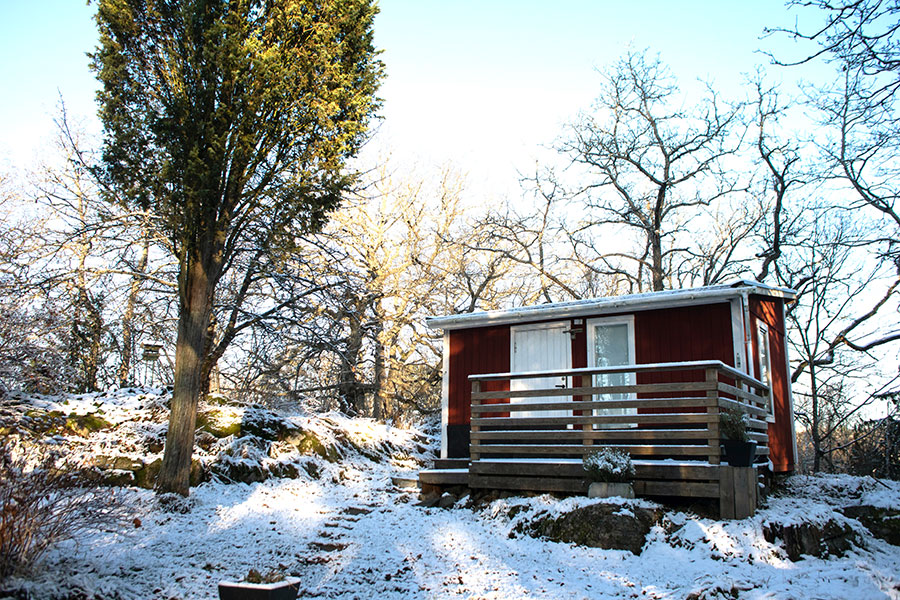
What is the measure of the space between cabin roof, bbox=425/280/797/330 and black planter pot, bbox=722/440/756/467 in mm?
2926

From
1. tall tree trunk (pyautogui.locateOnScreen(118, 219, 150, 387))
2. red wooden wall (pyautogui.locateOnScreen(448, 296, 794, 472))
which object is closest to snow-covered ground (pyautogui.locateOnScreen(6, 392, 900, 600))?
red wooden wall (pyautogui.locateOnScreen(448, 296, 794, 472))

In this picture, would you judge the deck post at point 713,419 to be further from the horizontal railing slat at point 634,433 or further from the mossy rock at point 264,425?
the mossy rock at point 264,425

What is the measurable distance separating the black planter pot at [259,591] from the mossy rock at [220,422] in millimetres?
6427

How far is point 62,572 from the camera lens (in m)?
5.06

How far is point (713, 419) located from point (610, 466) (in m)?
1.41

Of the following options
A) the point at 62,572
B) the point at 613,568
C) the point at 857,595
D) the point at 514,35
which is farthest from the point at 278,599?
the point at 514,35

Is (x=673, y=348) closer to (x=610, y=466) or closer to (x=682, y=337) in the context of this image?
(x=682, y=337)

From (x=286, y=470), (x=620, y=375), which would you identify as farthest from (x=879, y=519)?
(x=286, y=470)

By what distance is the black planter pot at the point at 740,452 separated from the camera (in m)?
7.32

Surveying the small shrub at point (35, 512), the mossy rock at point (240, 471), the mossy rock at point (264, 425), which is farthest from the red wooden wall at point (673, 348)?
the small shrub at point (35, 512)

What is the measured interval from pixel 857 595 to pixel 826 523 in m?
2.29

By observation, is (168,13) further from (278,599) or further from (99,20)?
(278,599)

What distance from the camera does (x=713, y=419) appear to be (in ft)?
24.4

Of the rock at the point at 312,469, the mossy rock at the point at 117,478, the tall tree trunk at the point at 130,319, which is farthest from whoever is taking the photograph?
the rock at the point at 312,469
